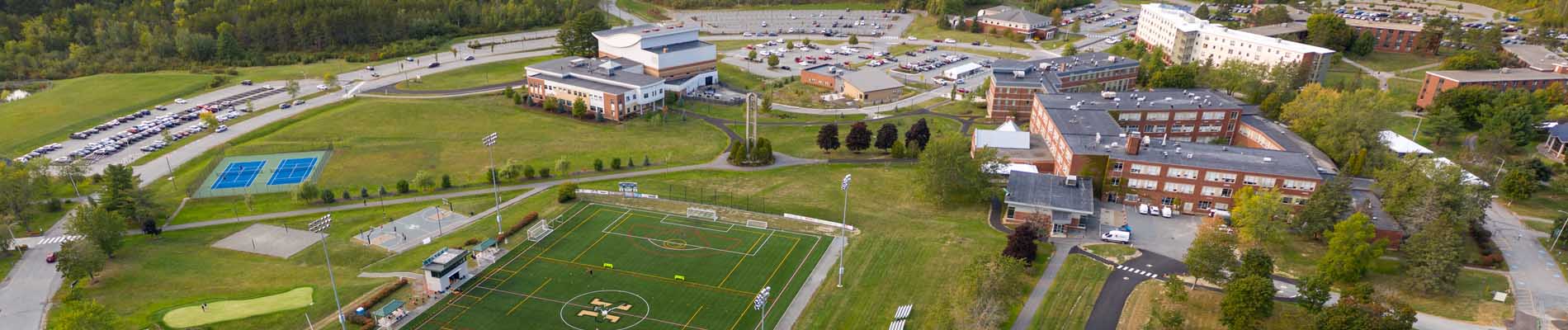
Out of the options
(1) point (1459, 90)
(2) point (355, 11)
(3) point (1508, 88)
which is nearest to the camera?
(1) point (1459, 90)

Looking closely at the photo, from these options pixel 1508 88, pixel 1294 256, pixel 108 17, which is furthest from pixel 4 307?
pixel 1508 88

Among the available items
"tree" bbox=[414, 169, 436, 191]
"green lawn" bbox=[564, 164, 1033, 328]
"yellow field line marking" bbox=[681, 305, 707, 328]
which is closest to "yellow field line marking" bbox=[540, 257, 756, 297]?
"yellow field line marking" bbox=[681, 305, 707, 328]

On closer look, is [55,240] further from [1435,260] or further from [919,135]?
[1435,260]

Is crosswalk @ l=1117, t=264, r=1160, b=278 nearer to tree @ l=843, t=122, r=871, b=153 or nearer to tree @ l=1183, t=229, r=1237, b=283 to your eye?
tree @ l=1183, t=229, r=1237, b=283

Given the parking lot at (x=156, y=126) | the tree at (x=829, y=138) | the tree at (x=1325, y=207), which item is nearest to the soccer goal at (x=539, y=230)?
the tree at (x=829, y=138)

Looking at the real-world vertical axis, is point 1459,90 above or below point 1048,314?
above

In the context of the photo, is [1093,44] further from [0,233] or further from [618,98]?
[0,233]
